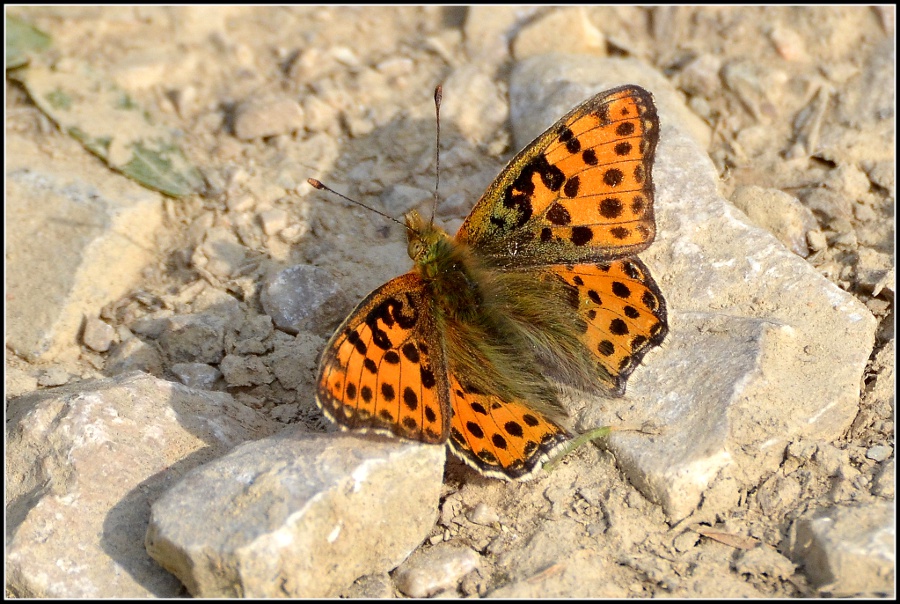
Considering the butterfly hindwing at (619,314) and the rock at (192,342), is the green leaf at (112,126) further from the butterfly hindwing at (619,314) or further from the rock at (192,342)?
the butterfly hindwing at (619,314)

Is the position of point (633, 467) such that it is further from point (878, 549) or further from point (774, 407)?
point (878, 549)

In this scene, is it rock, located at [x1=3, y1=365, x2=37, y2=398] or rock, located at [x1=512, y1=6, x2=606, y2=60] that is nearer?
rock, located at [x1=3, y1=365, x2=37, y2=398]

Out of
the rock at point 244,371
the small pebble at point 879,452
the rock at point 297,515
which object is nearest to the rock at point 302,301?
the rock at point 244,371

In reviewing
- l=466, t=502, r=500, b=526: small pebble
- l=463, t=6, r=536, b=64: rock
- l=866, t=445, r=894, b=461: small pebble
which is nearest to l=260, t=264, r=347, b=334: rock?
l=466, t=502, r=500, b=526: small pebble

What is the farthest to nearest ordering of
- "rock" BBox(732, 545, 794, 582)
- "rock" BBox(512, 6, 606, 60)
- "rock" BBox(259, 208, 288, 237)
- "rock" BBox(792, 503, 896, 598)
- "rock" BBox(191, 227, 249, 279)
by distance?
"rock" BBox(512, 6, 606, 60), "rock" BBox(259, 208, 288, 237), "rock" BBox(191, 227, 249, 279), "rock" BBox(732, 545, 794, 582), "rock" BBox(792, 503, 896, 598)

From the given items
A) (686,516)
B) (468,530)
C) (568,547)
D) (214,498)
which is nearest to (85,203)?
(214,498)

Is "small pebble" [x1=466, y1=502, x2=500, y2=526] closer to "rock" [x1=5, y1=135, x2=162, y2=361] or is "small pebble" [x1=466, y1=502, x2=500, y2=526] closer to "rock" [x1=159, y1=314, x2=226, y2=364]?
"rock" [x1=159, y1=314, x2=226, y2=364]
